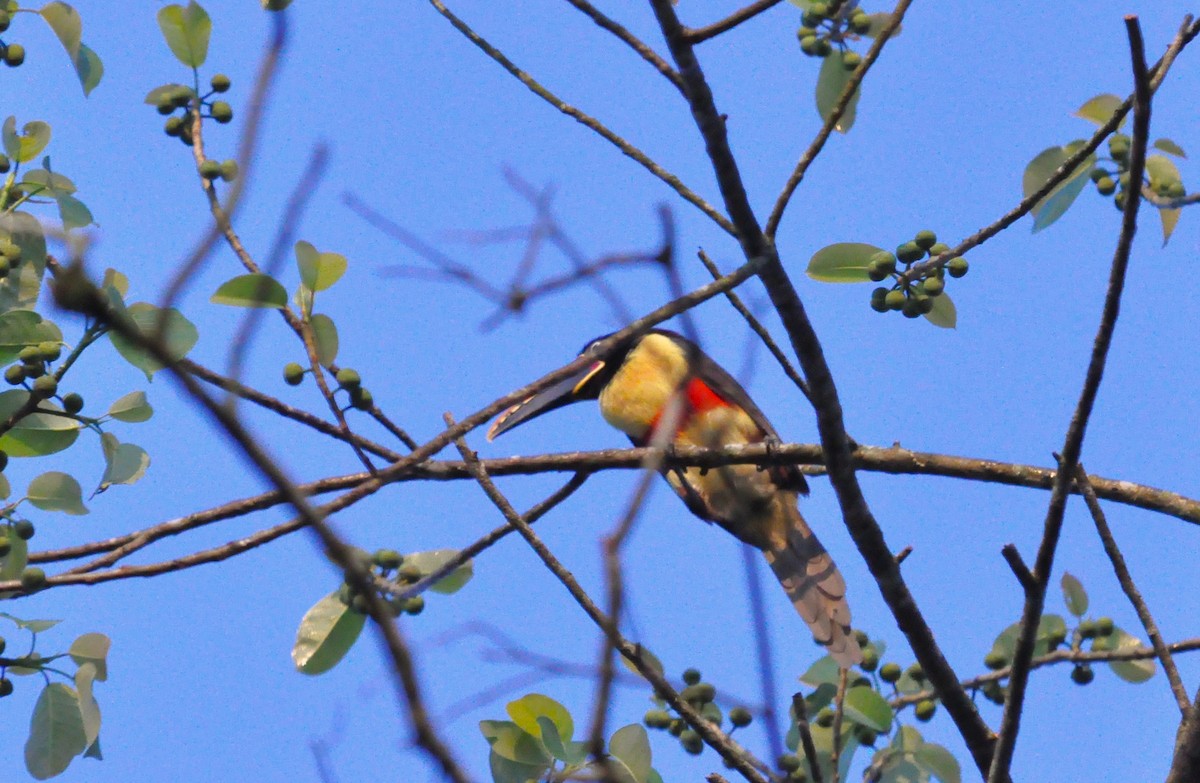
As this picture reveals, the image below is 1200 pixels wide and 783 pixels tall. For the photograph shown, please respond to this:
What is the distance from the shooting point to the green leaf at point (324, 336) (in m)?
2.89

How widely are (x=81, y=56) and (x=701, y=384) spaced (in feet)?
9.24

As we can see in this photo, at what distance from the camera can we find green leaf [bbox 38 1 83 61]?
318 cm

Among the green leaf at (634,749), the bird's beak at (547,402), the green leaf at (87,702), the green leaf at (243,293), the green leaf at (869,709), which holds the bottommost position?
the green leaf at (634,749)

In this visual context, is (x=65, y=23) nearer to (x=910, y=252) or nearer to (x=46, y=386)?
(x=46, y=386)

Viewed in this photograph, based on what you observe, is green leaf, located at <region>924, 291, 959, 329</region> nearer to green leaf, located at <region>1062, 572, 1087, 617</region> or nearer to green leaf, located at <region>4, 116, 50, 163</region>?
green leaf, located at <region>1062, 572, 1087, 617</region>

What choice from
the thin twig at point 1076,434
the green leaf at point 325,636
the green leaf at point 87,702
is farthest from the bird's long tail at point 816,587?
the green leaf at point 87,702

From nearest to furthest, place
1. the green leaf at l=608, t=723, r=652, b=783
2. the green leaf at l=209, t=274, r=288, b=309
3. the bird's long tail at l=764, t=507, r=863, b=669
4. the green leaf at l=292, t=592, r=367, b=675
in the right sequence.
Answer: the green leaf at l=209, t=274, r=288, b=309 → the green leaf at l=608, t=723, r=652, b=783 → the green leaf at l=292, t=592, r=367, b=675 → the bird's long tail at l=764, t=507, r=863, b=669

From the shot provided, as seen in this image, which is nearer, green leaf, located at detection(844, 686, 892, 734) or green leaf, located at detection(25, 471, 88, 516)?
green leaf, located at detection(844, 686, 892, 734)

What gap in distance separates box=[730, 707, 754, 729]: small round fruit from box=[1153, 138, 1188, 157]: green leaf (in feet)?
5.90

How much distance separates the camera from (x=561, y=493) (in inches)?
115

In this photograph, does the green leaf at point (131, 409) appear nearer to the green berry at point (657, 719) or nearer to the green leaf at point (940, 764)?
the green berry at point (657, 719)

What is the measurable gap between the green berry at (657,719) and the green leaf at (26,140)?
2.06m

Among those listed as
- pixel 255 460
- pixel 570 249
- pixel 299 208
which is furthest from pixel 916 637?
pixel 255 460

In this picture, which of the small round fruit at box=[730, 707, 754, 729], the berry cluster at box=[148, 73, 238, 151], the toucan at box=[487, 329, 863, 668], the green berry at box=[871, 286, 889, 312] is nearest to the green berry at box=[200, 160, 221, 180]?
the berry cluster at box=[148, 73, 238, 151]
